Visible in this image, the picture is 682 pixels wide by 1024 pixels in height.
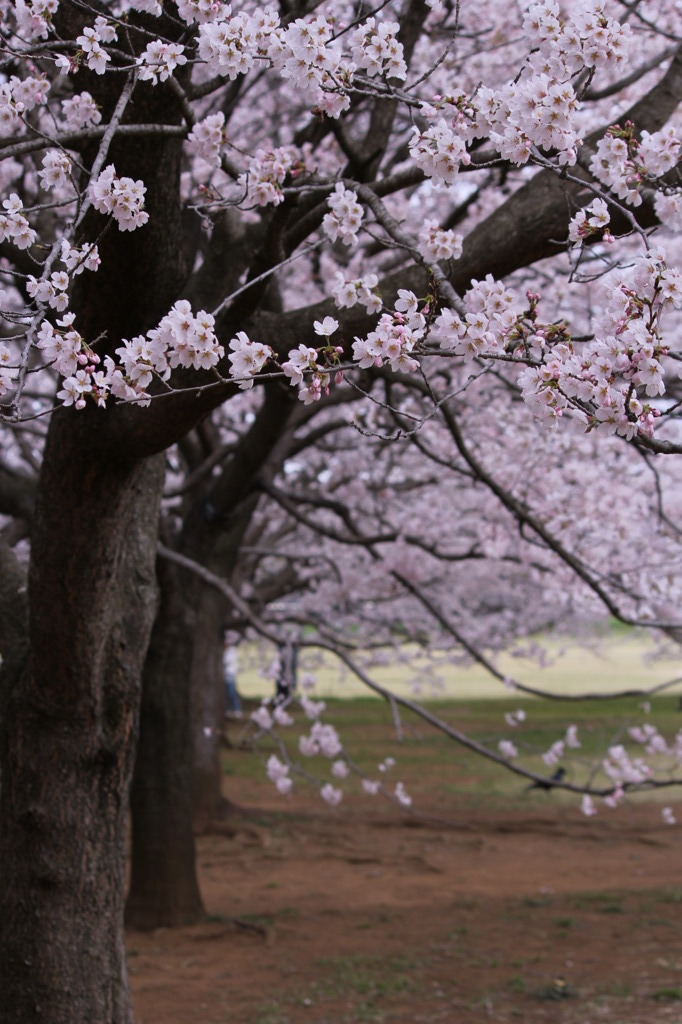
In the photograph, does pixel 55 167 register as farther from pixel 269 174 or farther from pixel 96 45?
pixel 269 174

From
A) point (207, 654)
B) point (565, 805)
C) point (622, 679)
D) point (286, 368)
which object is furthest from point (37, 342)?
point (622, 679)

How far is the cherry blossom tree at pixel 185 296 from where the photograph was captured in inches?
86.6

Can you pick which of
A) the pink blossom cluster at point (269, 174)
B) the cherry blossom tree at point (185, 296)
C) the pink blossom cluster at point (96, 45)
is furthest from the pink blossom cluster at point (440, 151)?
the pink blossom cluster at point (96, 45)

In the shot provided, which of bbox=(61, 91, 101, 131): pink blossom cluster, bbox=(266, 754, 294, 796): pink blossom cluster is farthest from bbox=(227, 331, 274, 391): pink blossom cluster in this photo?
bbox=(266, 754, 294, 796): pink blossom cluster

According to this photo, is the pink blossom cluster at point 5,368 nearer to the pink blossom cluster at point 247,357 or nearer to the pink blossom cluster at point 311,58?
the pink blossom cluster at point 247,357

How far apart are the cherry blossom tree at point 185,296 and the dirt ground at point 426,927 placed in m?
2.10

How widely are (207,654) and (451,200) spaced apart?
5.30 meters

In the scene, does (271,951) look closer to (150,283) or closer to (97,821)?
(97,821)

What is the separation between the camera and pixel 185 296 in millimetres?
3568

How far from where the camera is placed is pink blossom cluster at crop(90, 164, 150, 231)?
98.7 inches

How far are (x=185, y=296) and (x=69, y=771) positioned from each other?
1.86 meters

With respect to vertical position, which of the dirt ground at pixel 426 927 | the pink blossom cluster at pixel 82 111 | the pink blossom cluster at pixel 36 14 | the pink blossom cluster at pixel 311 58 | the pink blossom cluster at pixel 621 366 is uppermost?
the pink blossom cluster at pixel 36 14

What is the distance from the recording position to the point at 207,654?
9.78 m

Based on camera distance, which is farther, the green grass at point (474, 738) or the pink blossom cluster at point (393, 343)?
the green grass at point (474, 738)
